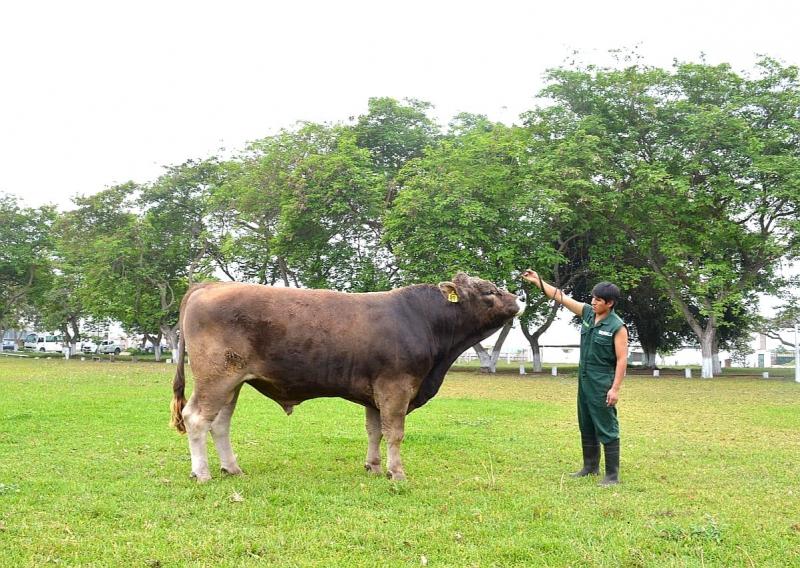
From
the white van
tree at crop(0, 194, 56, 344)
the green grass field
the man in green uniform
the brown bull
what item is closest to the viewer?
the green grass field

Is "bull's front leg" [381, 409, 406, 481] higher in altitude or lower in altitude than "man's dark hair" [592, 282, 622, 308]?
lower

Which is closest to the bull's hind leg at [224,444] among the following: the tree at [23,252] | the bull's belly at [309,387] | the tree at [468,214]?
the bull's belly at [309,387]

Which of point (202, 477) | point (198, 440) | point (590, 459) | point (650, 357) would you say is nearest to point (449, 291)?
point (590, 459)

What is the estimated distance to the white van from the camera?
73781mm

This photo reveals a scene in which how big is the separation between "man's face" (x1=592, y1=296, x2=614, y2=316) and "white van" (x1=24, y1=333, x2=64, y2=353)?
2872 inches

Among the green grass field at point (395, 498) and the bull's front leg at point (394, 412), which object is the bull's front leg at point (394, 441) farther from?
the green grass field at point (395, 498)

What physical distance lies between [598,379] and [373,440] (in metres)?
2.72

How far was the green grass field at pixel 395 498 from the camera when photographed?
187 inches

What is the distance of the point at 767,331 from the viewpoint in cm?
4078

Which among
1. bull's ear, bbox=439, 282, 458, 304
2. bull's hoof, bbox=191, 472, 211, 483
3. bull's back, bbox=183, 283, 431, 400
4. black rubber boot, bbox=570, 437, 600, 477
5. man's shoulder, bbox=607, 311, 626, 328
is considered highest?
bull's ear, bbox=439, 282, 458, 304

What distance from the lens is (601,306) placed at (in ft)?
25.2

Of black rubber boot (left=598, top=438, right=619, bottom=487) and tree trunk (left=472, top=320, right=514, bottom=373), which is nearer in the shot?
black rubber boot (left=598, top=438, right=619, bottom=487)

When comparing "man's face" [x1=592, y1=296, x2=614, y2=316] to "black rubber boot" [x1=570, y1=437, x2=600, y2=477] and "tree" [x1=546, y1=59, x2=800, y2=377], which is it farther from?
"tree" [x1=546, y1=59, x2=800, y2=377]

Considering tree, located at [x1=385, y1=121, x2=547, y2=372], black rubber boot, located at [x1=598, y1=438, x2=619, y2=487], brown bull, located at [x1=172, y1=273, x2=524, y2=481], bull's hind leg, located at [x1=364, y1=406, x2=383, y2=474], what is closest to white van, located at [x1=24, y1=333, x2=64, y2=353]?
tree, located at [x1=385, y1=121, x2=547, y2=372]
